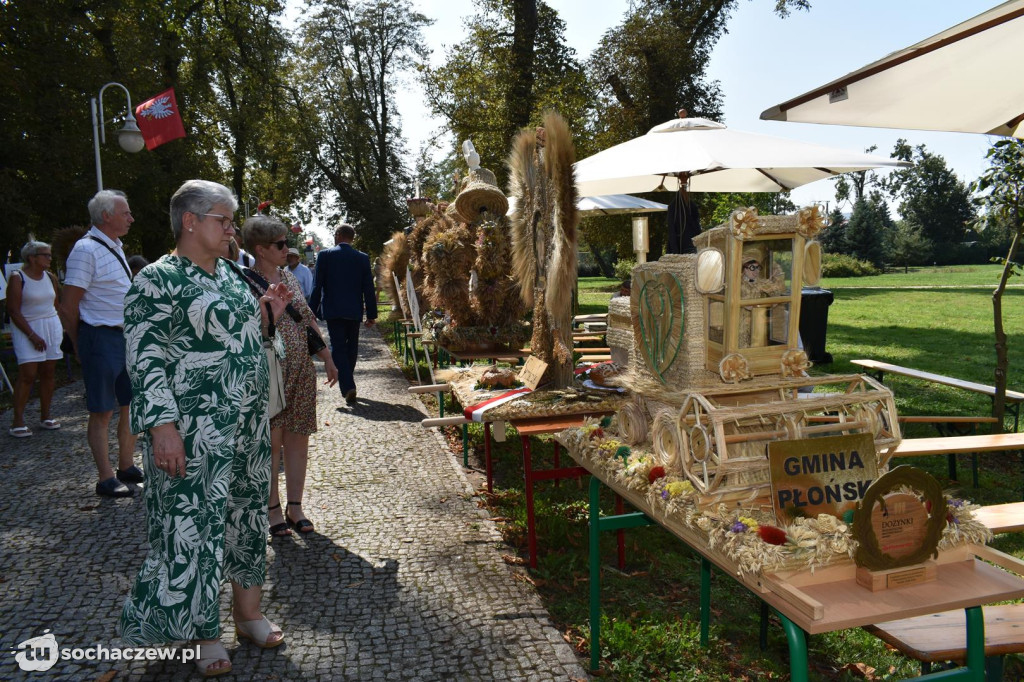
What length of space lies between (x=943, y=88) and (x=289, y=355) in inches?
147

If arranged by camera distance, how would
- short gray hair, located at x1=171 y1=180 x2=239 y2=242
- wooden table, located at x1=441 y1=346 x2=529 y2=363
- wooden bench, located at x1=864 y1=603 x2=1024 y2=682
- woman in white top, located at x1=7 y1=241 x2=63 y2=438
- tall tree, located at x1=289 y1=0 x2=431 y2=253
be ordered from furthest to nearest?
1. tall tree, located at x1=289 y1=0 x2=431 y2=253
2. woman in white top, located at x1=7 y1=241 x2=63 y2=438
3. wooden table, located at x1=441 y1=346 x2=529 y2=363
4. short gray hair, located at x1=171 y1=180 x2=239 y2=242
5. wooden bench, located at x1=864 y1=603 x2=1024 y2=682

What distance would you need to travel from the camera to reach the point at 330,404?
8.81 metres

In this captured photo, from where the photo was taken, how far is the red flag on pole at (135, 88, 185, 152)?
11.7 metres

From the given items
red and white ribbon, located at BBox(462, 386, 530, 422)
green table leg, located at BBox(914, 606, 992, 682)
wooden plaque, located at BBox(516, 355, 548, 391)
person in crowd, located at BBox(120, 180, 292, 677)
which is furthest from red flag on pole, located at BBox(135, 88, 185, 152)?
green table leg, located at BBox(914, 606, 992, 682)

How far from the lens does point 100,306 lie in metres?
4.87

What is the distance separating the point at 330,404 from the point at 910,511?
7.76 meters

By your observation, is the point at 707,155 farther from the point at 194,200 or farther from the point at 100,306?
the point at 100,306

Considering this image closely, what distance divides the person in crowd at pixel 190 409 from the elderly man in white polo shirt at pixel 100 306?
2.41m

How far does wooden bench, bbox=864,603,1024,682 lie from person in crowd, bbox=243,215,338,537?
320 centimetres

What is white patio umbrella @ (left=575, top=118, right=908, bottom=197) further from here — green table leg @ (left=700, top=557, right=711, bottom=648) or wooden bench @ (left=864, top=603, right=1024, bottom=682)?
wooden bench @ (left=864, top=603, right=1024, bottom=682)

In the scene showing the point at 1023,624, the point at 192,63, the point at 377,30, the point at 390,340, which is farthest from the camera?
the point at 377,30

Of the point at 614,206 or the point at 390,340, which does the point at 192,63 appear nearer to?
the point at 390,340

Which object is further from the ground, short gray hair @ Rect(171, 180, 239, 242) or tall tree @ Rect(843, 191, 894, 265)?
tall tree @ Rect(843, 191, 894, 265)

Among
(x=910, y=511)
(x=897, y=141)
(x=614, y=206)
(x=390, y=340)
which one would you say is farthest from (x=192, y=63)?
(x=897, y=141)
